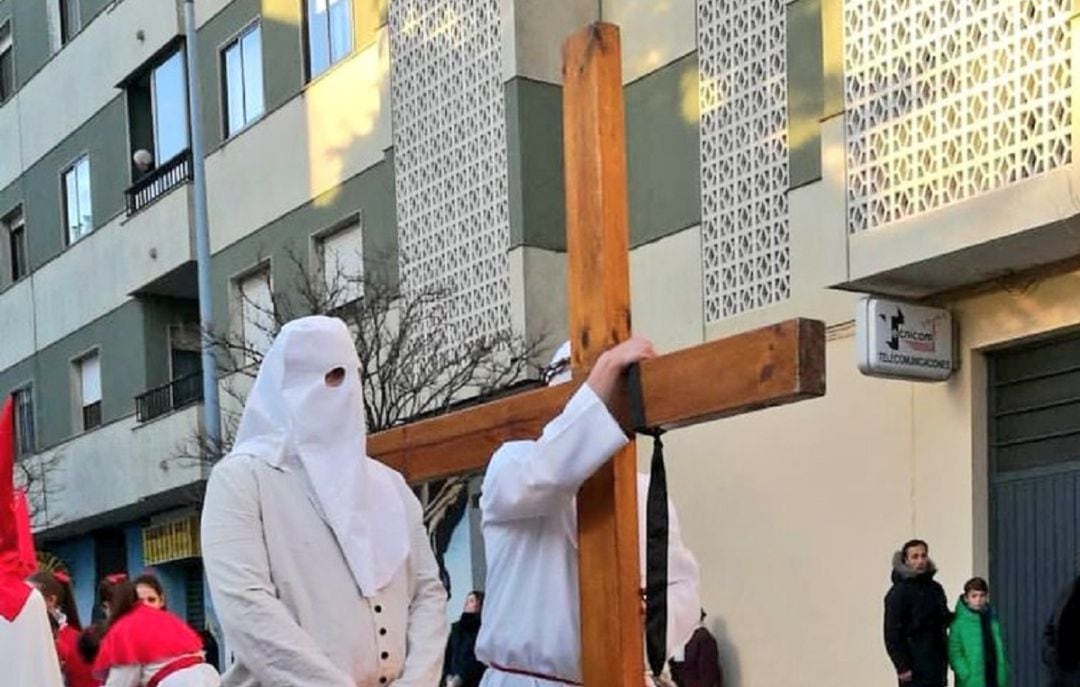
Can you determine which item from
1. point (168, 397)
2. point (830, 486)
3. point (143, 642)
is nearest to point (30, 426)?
point (168, 397)

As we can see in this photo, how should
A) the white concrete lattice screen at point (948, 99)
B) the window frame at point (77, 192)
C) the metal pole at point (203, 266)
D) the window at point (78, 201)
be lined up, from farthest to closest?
the window at point (78, 201)
the window frame at point (77, 192)
the metal pole at point (203, 266)
the white concrete lattice screen at point (948, 99)

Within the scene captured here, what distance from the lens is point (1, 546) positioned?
14.8 ft

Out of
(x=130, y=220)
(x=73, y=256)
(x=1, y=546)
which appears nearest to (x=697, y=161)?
(x=1, y=546)

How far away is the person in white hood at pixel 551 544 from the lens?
3.42 meters

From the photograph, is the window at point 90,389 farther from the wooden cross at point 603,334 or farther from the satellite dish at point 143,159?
the wooden cross at point 603,334

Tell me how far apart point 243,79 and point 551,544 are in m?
17.2

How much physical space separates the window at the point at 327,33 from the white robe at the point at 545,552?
562 inches

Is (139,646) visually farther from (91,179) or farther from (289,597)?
(91,179)

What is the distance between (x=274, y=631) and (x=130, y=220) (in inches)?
815

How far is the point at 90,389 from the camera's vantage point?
25.3m

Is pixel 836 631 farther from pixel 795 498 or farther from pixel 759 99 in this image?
pixel 759 99

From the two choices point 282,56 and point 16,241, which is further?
point 16,241

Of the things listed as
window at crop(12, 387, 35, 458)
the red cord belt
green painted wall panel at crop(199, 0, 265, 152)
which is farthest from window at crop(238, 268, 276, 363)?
the red cord belt

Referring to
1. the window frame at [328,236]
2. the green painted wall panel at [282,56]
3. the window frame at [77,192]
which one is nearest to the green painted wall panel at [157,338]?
the window frame at [77,192]
